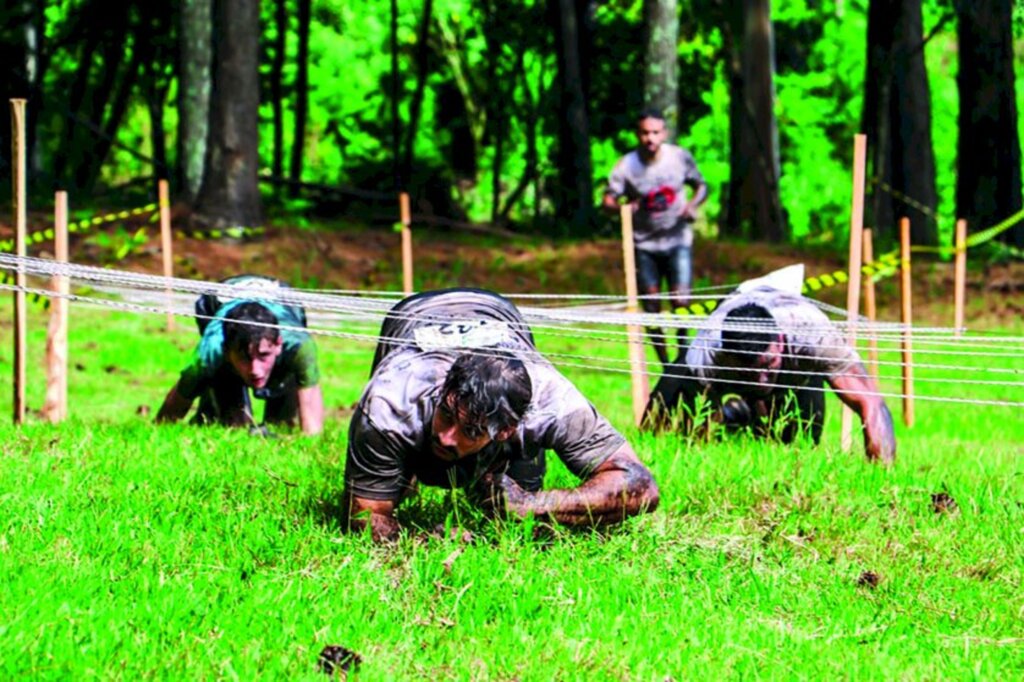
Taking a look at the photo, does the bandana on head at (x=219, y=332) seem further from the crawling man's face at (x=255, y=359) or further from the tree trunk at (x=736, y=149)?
the tree trunk at (x=736, y=149)

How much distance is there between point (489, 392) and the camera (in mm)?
5473

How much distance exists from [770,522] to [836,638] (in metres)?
1.29

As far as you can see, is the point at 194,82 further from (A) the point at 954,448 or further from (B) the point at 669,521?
(B) the point at 669,521

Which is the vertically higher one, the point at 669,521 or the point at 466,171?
the point at 466,171

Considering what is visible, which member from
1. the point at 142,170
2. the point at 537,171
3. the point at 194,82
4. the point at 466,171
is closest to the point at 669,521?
the point at 194,82

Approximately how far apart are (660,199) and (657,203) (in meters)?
0.05

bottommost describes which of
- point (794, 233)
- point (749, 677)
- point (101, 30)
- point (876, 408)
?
point (749, 677)

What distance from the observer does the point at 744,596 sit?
576 centimetres

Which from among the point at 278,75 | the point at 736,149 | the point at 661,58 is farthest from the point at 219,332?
the point at 278,75

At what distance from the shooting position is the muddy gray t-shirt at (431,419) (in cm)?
577

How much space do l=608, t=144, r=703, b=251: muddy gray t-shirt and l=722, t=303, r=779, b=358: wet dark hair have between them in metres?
5.00

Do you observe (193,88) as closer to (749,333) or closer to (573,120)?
(573,120)

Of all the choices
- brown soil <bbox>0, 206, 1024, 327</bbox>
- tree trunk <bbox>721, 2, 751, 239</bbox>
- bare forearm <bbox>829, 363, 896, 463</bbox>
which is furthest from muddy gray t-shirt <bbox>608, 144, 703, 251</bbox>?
tree trunk <bbox>721, 2, 751, 239</bbox>

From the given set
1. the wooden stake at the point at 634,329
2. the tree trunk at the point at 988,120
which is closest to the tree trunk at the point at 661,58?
the tree trunk at the point at 988,120
